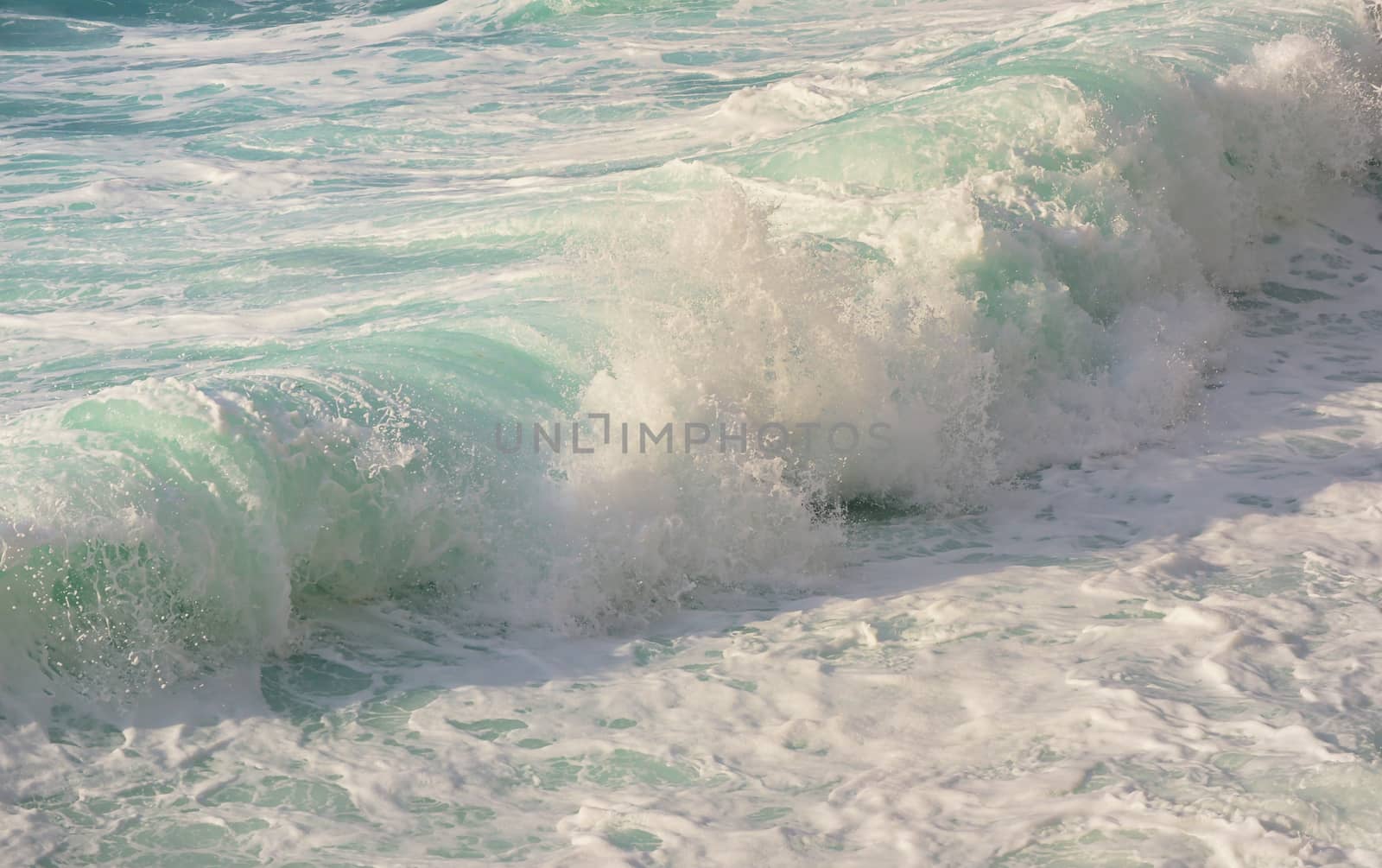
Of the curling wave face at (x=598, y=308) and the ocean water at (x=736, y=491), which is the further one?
the curling wave face at (x=598, y=308)

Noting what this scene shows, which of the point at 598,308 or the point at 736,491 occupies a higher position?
the point at 598,308

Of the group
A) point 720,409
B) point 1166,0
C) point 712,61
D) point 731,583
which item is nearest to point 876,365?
point 720,409

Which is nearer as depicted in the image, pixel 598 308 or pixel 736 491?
pixel 736 491

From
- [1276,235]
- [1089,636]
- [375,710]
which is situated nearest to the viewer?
[375,710]

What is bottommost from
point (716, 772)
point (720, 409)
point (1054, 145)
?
point (716, 772)

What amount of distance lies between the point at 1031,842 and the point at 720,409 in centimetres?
308

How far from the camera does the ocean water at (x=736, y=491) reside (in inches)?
162

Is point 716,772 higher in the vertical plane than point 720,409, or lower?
lower

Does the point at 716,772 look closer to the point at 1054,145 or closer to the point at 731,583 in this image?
the point at 731,583

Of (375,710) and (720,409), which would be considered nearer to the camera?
(375,710)

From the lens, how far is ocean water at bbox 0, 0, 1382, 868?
411cm

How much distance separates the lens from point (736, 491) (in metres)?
6.13

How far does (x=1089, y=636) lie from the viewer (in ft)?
16.8

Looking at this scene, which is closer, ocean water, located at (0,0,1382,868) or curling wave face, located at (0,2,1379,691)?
ocean water, located at (0,0,1382,868)
